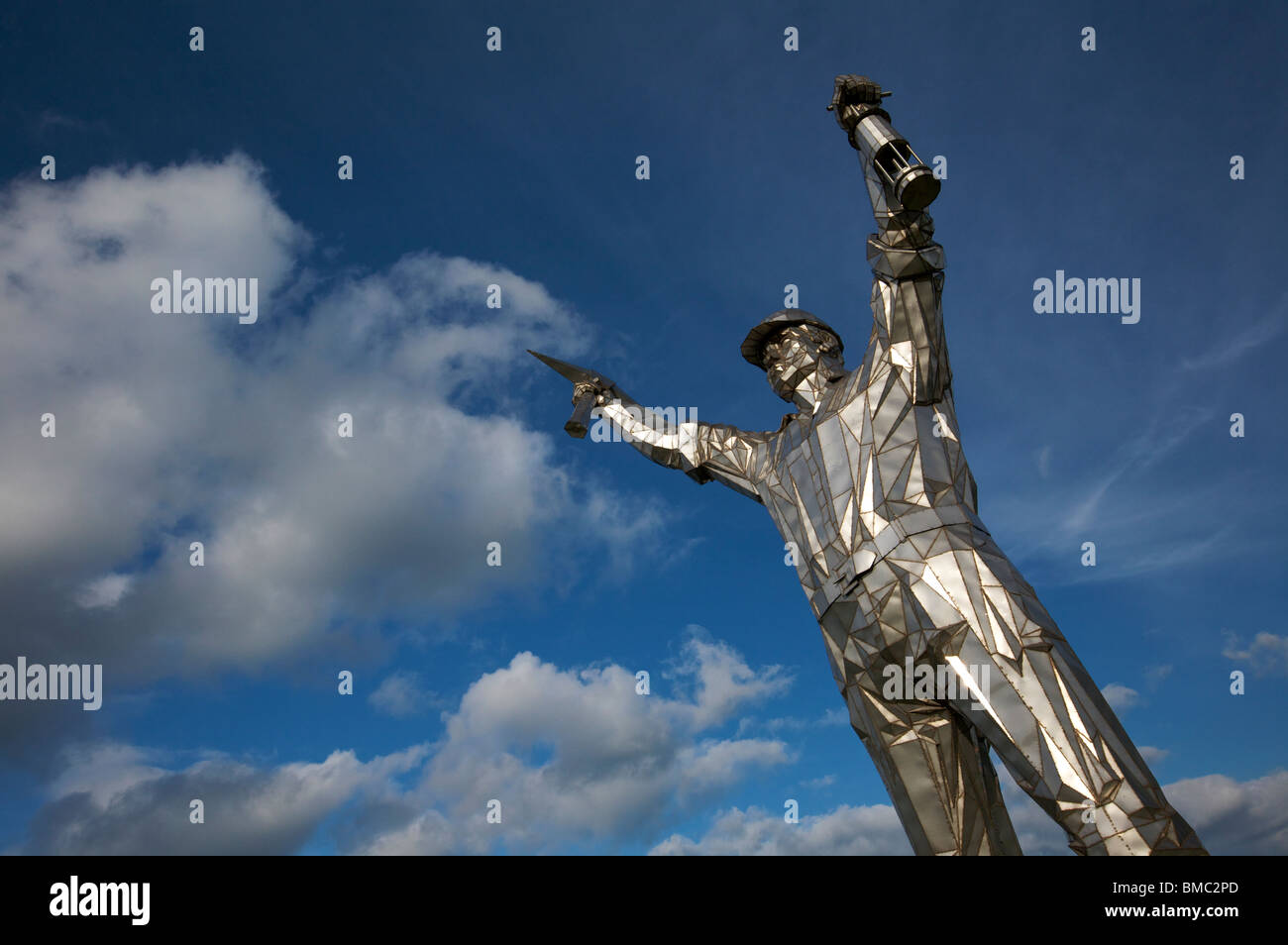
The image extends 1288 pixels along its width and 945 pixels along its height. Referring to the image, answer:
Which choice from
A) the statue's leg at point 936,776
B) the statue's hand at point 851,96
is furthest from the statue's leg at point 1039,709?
the statue's hand at point 851,96

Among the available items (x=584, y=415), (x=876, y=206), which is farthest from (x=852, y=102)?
(x=584, y=415)

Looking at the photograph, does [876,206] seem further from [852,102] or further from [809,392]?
[809,392]

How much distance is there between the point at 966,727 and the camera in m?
8.41

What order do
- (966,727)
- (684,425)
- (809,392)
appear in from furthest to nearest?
(684,425) → (809,392) → (966,727)

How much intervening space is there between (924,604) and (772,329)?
383 cm

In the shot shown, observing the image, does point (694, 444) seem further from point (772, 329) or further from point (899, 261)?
point (899, 261)

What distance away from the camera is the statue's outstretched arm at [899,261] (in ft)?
26.0

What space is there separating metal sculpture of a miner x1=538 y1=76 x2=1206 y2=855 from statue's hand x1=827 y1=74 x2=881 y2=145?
0.02 m

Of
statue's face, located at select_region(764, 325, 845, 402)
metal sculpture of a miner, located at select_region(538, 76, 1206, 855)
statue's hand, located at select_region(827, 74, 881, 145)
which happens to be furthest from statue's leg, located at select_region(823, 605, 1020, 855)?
statue's hand, located at select_region(827, 74, 881, 145)

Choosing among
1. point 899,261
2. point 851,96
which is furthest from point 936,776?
point 851,96

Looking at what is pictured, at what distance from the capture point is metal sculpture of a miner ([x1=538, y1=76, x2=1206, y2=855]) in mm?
6863

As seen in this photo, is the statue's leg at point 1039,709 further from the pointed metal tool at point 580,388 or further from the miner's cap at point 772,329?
the pointed metal tool at point 580,388
